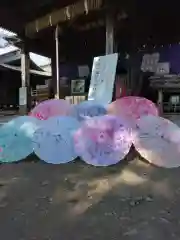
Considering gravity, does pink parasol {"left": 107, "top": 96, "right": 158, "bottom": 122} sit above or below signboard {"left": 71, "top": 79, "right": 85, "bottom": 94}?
below

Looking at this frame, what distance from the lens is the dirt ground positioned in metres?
2.70

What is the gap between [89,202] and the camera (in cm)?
320

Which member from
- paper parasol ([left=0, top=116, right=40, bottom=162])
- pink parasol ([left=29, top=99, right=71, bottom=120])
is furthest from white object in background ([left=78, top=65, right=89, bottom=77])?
paper parasol ([left=0, top=116, right=40, bottom=162])

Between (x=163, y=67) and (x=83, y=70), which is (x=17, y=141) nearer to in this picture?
(x=163, y=67)

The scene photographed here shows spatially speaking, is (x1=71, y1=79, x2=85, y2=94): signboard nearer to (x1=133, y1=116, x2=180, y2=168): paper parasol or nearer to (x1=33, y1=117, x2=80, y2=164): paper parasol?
(x1=33, y1=117, x2=80, y2=164): paper parasol

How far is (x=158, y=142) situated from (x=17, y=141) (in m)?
1.76

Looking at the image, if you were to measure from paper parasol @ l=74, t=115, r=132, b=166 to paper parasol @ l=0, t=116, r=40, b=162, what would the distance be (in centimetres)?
64

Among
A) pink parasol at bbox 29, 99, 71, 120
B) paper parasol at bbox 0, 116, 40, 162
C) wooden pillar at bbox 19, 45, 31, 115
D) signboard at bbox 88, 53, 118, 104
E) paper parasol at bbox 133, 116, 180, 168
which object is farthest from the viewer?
wooden pillar at bbox 19, 45, 31, 115

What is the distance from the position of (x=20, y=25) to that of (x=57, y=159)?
710cm

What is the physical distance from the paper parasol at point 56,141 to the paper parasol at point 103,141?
0.11 meters

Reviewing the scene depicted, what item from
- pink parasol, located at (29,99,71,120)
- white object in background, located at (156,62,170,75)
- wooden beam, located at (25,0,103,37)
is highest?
wooden beam, located at (25,0,103,37)

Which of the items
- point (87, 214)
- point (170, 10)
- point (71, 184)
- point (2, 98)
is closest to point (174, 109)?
point (170, 10)

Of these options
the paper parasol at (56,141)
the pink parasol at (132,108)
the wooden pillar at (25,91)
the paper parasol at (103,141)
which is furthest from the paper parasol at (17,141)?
the wooden pillar at (25,91)

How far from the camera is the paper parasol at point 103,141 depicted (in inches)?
169
